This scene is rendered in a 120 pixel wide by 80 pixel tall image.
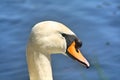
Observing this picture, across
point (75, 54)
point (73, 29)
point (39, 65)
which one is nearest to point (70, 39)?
point (75, 54)

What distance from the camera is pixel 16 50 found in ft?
22.2

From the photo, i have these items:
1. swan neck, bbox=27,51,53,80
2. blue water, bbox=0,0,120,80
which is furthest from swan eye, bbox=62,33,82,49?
blue water, bbox=0,0,120,80

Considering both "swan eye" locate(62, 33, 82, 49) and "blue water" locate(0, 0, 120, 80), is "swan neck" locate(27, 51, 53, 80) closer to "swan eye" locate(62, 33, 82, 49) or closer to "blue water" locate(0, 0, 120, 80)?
"swan eye" locate(62, 33, 82, 49)

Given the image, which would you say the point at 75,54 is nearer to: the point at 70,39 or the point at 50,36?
the point at 70,39

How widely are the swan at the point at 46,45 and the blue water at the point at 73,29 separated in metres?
1.94

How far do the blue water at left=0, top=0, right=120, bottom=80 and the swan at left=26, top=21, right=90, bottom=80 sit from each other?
6.35 feet

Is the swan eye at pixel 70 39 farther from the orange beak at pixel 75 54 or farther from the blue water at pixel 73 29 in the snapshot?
the blue water at pixel 73 29

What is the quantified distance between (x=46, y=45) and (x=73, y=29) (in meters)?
3.74

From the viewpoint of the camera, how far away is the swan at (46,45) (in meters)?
3.49

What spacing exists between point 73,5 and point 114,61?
1910mm

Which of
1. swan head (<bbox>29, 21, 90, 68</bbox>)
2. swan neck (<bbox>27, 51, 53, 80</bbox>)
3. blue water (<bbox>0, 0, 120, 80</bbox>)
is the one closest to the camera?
swan head (<bbox>29, 21, 90, 68</bbox>)

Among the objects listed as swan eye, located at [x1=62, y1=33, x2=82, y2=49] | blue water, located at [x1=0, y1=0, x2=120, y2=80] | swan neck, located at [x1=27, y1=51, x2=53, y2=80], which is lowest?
swan neck, located at [x1=27, y1=51, x2=53, y2=80]

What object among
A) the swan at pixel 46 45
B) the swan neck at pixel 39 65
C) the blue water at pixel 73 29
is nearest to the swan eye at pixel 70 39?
the swan at pixel 46 45

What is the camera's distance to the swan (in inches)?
137
